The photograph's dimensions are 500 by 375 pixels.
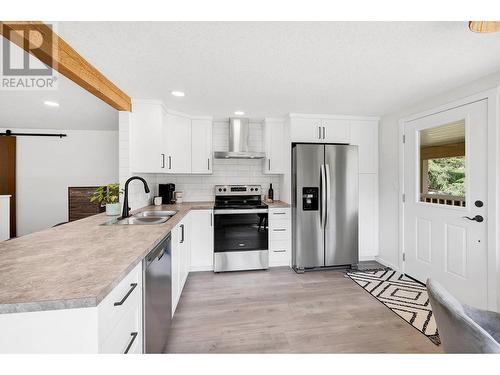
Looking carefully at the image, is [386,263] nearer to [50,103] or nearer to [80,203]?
[50,103]

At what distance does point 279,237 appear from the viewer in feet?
10.7

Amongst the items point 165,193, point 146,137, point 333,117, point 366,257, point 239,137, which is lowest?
point 366,257

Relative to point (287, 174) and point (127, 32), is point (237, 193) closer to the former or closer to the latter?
point (287, 174)

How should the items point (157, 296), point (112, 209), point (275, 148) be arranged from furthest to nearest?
1. point (275, 148)
2. point (112, 209)
3. point (157, 296)

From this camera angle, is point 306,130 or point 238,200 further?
point 238,200

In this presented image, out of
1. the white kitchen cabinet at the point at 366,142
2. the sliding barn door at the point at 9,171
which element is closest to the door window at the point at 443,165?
the white kitchen cabinet at the point at 366,142

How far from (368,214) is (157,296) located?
319 centimetres

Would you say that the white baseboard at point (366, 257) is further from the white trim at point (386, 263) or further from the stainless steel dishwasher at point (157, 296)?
the stainless steel dishwasher at point (157, 296)

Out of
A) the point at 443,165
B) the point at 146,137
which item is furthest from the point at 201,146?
the point at 443,165

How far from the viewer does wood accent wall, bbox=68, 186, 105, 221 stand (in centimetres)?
464

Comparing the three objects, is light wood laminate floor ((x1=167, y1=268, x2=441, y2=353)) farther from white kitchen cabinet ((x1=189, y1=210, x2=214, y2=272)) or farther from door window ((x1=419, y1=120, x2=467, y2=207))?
door window ((x1=419, y1=120, x2=467, y2=207))

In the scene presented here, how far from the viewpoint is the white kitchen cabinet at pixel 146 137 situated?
2727mm

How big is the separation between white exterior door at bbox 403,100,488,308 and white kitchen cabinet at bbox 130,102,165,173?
323 cm
